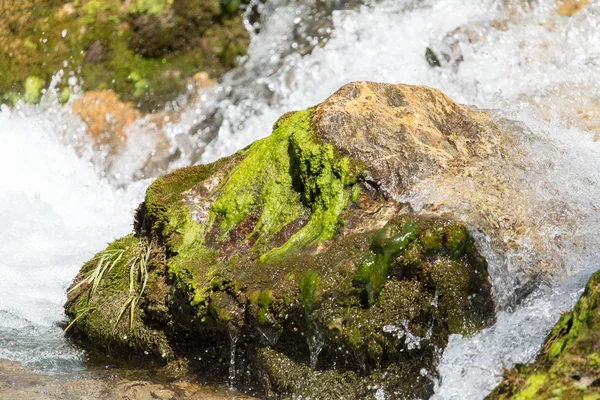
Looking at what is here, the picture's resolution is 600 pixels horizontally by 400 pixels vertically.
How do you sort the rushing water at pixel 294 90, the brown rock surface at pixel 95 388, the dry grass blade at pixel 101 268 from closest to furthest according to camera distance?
the brown rock surface at pixel 95 388 → the dry grass blade at pixel 101 268 → the rushing water at pixel 294 90

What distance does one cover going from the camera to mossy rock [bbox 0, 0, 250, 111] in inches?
Result: 302

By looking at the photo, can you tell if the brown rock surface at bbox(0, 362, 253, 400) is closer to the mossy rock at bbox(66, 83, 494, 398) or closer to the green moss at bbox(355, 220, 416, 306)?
the mossy rock at bbox(66, 83, 494, 398)

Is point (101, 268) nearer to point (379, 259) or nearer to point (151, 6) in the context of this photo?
point (379, 259)

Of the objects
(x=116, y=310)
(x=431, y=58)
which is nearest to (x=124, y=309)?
(x=116, y=310)

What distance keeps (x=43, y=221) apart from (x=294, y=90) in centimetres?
279

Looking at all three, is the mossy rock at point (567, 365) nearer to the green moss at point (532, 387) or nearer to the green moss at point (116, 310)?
the green moss at point (532, 387)

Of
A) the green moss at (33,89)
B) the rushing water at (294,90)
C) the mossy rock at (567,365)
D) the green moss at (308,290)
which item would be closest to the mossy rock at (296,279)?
the green moss at (308,290)

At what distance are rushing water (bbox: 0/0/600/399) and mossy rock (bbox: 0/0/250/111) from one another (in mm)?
286

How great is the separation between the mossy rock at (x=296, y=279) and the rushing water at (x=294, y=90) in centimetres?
198

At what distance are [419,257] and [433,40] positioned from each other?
442cm

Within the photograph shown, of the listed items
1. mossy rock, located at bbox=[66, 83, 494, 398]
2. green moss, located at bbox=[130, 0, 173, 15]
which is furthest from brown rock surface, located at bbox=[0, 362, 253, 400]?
green moss, located at bbox=[130, 0, 173, 15]

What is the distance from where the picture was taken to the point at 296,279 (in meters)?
3.63

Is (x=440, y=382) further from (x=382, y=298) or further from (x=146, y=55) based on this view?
(x=146, y=55)

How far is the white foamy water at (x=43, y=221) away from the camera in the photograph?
5.20 metres
